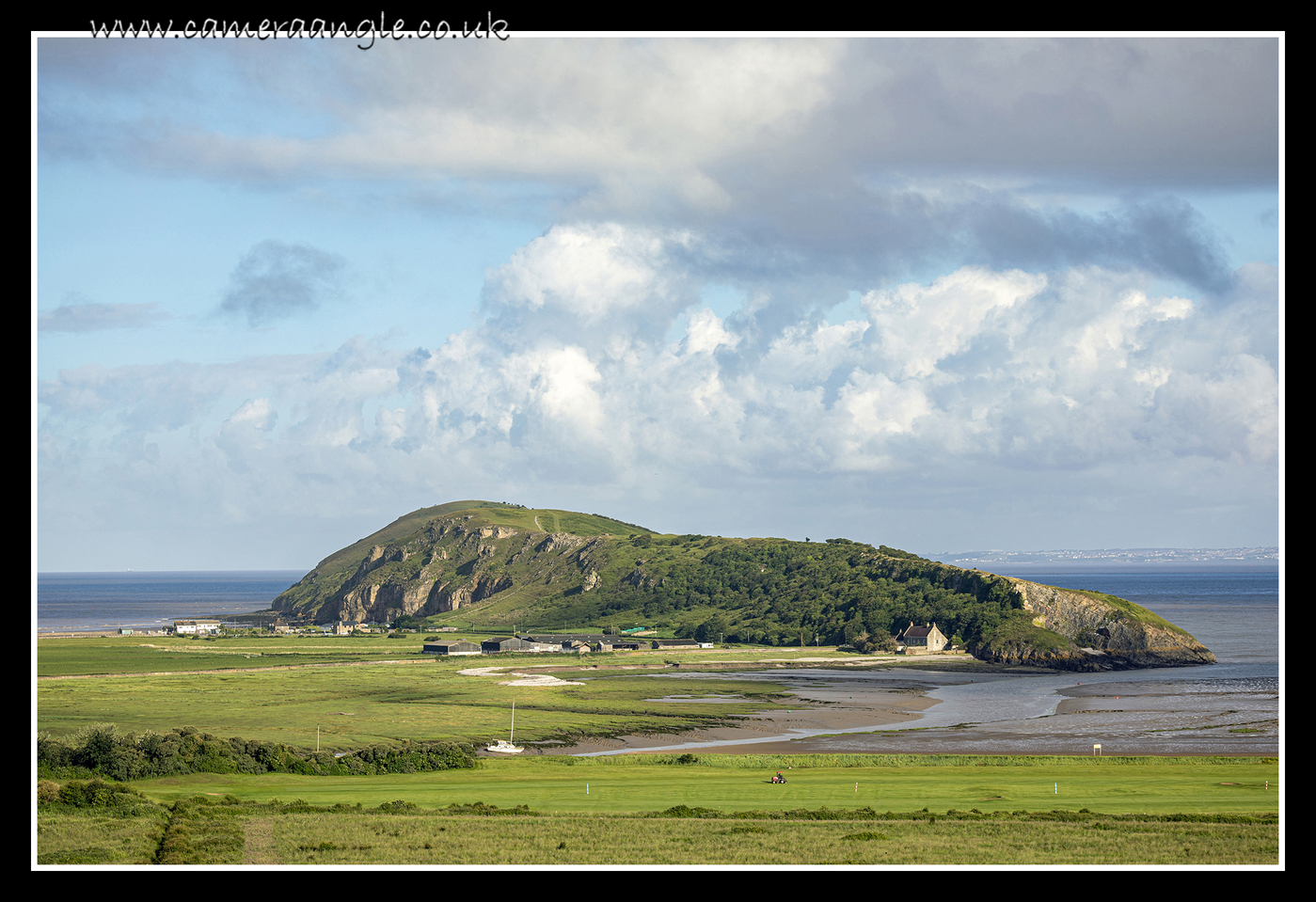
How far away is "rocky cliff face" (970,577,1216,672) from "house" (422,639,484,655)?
69.4 meters

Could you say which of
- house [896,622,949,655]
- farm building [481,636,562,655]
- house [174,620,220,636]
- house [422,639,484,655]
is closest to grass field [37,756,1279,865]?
house [896,622,949,655]

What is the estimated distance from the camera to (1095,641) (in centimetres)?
13350

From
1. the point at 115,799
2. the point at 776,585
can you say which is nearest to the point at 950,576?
the point at 776,585

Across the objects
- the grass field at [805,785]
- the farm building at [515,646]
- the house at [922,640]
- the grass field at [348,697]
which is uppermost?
the grass field at [805,785]

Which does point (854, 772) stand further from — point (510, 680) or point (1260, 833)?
point (510, 680)

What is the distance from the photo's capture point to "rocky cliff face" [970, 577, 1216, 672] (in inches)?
4978

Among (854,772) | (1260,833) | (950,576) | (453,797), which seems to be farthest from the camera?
(950,576)

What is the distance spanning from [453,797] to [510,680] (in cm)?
6168

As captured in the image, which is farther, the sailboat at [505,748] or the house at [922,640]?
the house at [922,640]

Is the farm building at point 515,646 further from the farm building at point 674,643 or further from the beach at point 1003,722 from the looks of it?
the beach at point 1003,722

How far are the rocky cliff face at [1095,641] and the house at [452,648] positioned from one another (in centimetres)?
6940

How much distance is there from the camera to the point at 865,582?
17775 cm

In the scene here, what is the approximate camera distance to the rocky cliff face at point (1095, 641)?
126438 mm

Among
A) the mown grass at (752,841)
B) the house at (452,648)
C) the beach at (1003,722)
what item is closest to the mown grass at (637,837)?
the mown grass at (752,841)
